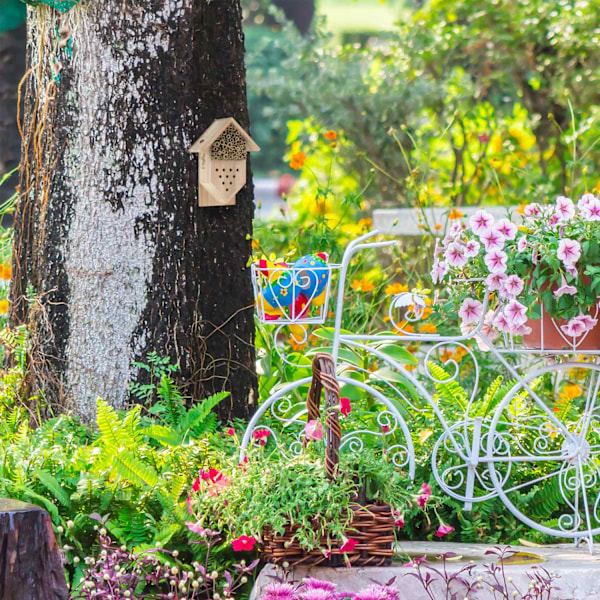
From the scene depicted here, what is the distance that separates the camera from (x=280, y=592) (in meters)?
2.56

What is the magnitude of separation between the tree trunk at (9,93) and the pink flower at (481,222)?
4097 millimetres

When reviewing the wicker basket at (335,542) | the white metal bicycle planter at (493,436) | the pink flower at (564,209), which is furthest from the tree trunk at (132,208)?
the pink flower at (564,209)

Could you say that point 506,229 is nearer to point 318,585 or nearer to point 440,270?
point 440,270

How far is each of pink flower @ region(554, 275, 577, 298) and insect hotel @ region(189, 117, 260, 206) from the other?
135cm

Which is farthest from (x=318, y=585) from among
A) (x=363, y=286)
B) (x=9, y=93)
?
(x=9, y=93)

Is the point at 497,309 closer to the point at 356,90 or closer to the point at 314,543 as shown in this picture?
the point at 314,543

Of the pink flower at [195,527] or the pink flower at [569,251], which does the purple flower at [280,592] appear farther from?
the pink flower at [569,251]

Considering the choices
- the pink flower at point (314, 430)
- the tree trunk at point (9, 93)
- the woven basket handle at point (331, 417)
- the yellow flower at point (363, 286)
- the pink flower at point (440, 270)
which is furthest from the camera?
the tree trunk at point (9, 93)

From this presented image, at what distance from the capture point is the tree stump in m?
2.36

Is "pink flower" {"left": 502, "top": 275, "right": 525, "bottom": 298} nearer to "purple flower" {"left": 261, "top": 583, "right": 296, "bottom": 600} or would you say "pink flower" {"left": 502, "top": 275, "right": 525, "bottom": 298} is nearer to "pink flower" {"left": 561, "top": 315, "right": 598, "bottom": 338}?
"pink flower" {"left": 561, "top": 315, "right": 598, "bottom": 338}

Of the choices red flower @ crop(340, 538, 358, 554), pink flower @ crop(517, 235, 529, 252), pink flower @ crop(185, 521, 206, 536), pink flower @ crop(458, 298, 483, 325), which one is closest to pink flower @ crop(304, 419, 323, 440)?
red flower @ crop(340, 538, 358, 554)

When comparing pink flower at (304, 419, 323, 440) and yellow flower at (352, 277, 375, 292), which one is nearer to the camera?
pink flower at (304, 419, 323, 440)

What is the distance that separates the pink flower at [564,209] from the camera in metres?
3.18

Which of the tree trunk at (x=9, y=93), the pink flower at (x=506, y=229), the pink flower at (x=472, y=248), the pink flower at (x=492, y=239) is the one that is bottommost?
the pink flower at (x=472, y=248)
